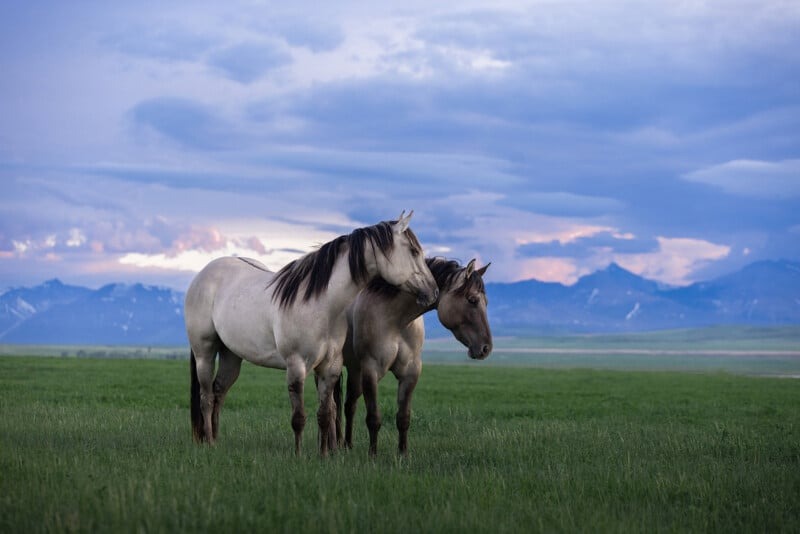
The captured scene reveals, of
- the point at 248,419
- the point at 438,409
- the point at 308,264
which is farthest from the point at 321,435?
the point at 438,409

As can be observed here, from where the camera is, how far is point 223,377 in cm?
1266

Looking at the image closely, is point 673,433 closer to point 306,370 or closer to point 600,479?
point 600,479

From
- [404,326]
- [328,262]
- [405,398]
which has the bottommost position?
[405,398]

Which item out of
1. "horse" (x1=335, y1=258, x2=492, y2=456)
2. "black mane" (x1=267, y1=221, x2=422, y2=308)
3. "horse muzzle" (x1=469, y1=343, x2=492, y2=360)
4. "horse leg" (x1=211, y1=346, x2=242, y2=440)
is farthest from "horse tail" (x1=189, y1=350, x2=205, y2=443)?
"horse muzzle" (x1=469, y1=343, x2=492, y2=360)

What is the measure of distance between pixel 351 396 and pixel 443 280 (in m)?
2.17

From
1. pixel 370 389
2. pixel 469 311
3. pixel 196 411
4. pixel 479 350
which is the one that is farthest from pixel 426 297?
pixel 196 411

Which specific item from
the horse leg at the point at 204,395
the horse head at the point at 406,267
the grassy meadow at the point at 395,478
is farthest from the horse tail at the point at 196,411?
the horse head at the point at 406,267

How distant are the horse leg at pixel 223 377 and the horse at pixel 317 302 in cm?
90

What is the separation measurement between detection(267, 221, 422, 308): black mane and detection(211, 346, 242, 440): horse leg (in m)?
2.25

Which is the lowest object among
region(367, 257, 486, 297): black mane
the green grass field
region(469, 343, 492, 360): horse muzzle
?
the green grass field

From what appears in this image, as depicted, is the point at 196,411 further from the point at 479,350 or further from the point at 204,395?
the point at 479,350

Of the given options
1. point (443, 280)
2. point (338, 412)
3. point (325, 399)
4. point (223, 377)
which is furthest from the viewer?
point (223, 377)

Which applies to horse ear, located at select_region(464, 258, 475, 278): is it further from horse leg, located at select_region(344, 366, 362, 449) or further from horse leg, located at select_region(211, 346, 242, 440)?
horse leg, located at select_region(211, 346, 242, 440)

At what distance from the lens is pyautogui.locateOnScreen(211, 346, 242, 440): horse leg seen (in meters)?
12.6
